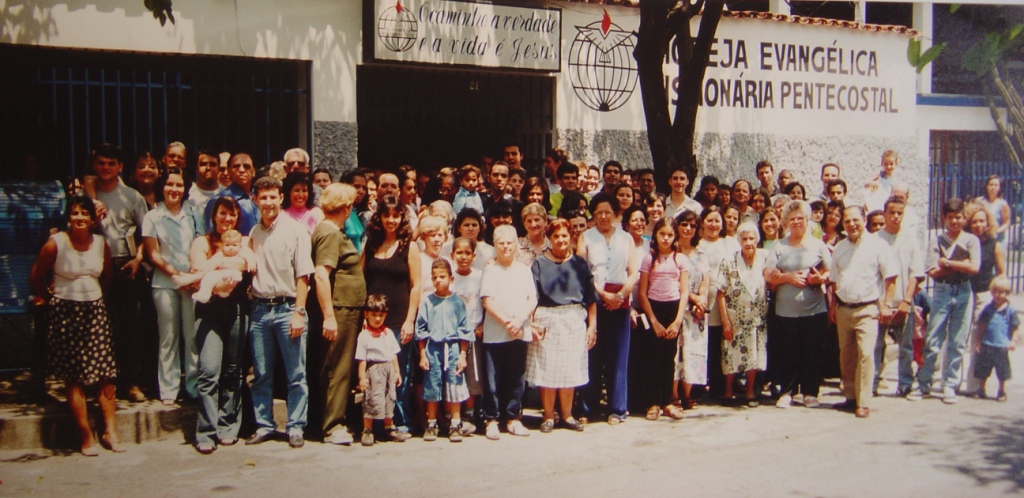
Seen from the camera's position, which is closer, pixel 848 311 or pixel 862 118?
pixel 848 311

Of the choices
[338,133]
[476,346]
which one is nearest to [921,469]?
[476,346]

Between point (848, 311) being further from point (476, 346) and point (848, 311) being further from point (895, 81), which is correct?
point (895, 81)

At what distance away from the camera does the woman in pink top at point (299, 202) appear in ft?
24.0

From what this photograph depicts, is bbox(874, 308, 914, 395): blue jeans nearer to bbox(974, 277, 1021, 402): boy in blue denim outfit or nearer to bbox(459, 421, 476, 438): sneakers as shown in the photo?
bbox(974, 277, 1021, 402): boy in blue denim outfit

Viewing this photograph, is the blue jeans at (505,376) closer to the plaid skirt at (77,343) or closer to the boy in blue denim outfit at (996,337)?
the plaid skirt at (77,343)

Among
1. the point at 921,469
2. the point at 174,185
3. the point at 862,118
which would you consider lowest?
the point at 921,469

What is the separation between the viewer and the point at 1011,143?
19.5 m

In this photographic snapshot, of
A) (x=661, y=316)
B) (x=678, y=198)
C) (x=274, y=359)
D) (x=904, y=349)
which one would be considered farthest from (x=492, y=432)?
(x=904, y=349)

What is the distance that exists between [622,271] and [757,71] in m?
6.23

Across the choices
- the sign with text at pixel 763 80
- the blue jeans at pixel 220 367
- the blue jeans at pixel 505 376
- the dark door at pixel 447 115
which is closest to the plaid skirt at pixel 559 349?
the blue jeans at pixel 505 376

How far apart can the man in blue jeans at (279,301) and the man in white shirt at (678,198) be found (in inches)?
151

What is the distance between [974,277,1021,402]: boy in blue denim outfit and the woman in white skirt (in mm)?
3520

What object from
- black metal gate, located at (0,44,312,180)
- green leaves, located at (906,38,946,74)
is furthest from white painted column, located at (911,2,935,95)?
green leaves, located at (906,38,946,74)

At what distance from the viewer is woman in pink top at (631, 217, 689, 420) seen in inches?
313
